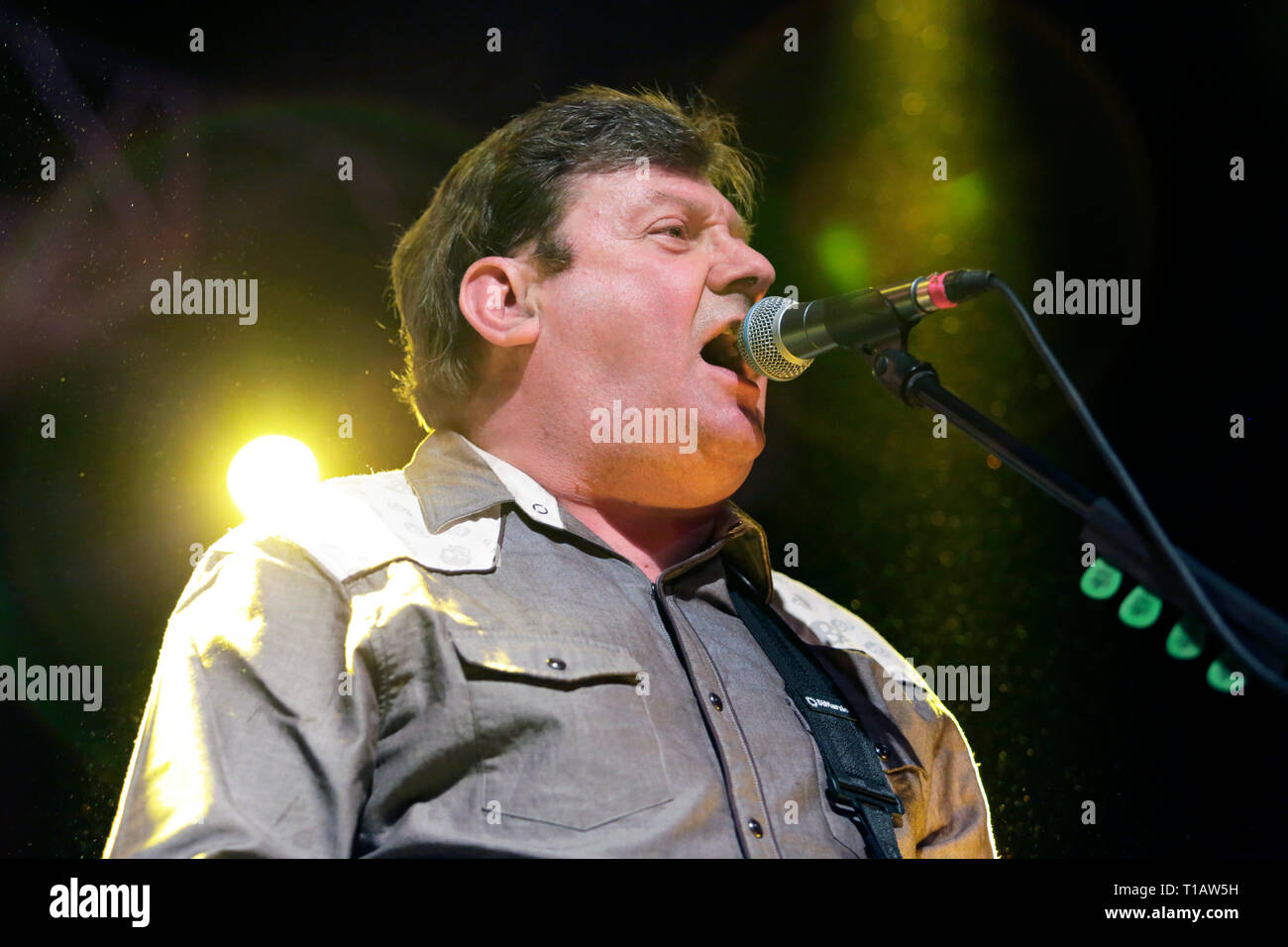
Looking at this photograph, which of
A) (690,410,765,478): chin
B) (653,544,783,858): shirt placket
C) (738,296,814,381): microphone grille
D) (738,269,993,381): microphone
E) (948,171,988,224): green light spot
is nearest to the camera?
(738,269,993,381): microphone

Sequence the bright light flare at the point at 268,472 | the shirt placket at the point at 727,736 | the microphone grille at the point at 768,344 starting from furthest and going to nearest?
the bright light flare at the point at 268,472 < the microphone grille at the point at 768,344 < the shirt placket at the point at 727,736

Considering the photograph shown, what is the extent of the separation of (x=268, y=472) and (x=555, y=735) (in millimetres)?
1276

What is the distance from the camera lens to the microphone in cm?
151

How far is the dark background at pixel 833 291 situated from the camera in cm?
249

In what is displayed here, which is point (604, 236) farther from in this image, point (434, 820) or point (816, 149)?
point (434, 820)

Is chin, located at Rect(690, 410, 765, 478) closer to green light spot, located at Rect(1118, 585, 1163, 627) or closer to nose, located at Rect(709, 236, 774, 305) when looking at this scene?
nose, located at Rect(709, 236, 774, 305)

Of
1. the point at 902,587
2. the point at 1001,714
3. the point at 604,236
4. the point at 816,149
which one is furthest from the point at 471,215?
the point at 1001,714

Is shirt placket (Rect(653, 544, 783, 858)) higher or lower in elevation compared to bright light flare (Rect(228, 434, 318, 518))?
lower

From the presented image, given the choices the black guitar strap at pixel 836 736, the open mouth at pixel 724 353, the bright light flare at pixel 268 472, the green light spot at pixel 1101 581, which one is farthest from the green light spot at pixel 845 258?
the green light spot at pixel 1101 581

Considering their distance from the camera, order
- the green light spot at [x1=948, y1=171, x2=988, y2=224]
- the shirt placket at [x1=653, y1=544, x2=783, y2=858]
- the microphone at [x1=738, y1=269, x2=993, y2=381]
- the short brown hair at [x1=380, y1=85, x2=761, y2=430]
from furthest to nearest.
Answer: the green light spot at [x1=948, y1=171, x2=988, y2=224], the short brown hair at [x1=380, y1=85, x2=761, y2=430], the shirt placket at [x1=653, y1=544, x2=783, y2=858], the microphone at [x1=738, y1=269, x2=993, y2=381]

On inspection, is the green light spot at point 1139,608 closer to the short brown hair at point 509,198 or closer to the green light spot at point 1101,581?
the green light spot at point 1101,581

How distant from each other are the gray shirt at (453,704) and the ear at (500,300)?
0.35 meters

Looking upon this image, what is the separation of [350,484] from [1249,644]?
1519 millimetres

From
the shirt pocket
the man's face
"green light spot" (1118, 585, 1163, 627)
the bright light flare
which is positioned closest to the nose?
the man's face
